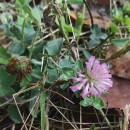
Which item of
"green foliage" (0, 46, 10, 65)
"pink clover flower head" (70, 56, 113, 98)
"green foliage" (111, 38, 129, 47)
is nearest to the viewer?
"pink clover flower head" (70, 56, 113, 98)

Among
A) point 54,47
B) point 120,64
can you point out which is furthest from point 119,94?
point 54,47

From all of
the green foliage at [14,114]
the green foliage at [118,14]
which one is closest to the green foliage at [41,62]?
the green foliage at [14,114]

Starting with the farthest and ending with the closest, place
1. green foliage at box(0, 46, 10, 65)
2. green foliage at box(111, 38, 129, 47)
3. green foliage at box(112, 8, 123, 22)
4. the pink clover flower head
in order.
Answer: green foliage at box(112, 8, 123, 22) < green foliage at box(111, 38, 129, 47) < green foliage at box(0, 46, 10, 65) < the pink clover flower head

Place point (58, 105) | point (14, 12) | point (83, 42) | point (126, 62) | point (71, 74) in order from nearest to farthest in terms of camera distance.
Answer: point (71, 74) < point (58, 105) < point (126, 62) < point (83, 42) < point (14, 12)

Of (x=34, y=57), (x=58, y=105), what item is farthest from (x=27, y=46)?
(x=58, y=105)

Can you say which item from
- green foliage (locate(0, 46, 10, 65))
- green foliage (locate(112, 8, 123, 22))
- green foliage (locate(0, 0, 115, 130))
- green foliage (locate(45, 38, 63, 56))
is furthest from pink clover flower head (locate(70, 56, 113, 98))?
green foliage (locate(112, 8, 123, 22))

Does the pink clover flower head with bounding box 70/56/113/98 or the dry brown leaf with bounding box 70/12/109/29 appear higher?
the dry brown leaf with bounding box 70/12/109/29

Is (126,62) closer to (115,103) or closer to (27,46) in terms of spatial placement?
(115,103)

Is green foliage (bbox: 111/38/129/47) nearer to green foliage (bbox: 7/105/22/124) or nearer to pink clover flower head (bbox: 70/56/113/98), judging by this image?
pink clover flower head (bbox: 70/56/113/98)
